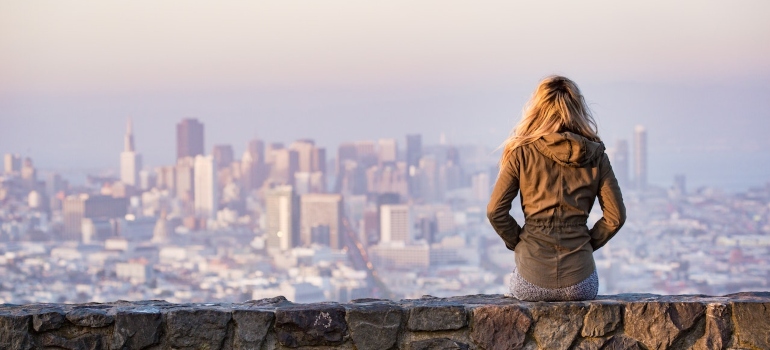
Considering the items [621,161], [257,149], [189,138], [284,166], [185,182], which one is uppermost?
[189,138]

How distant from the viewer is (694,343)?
9.41 ft

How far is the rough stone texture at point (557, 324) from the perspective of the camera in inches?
113

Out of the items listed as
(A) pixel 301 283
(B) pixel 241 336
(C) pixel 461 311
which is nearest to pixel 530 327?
(C) pixel 461 311

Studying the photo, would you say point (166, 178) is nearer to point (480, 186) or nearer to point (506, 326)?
point (480, 186)

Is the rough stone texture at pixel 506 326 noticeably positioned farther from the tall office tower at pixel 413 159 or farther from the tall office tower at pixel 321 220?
the tall office tower at pixel 413 159

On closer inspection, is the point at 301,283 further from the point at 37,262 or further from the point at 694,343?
the point at 694,343

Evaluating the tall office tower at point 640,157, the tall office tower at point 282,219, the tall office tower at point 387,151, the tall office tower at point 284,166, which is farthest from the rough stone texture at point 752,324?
the tall office tower at point 387,151

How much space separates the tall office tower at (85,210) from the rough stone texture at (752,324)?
82.2 metres

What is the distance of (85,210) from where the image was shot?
274 feet

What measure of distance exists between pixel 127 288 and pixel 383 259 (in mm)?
18780

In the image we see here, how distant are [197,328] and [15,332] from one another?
0.50 meters

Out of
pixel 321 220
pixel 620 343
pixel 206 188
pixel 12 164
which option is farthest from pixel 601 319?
pixel 12 164

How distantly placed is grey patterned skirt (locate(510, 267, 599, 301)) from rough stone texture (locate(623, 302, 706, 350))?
12 cm

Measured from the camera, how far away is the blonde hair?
2918mm
